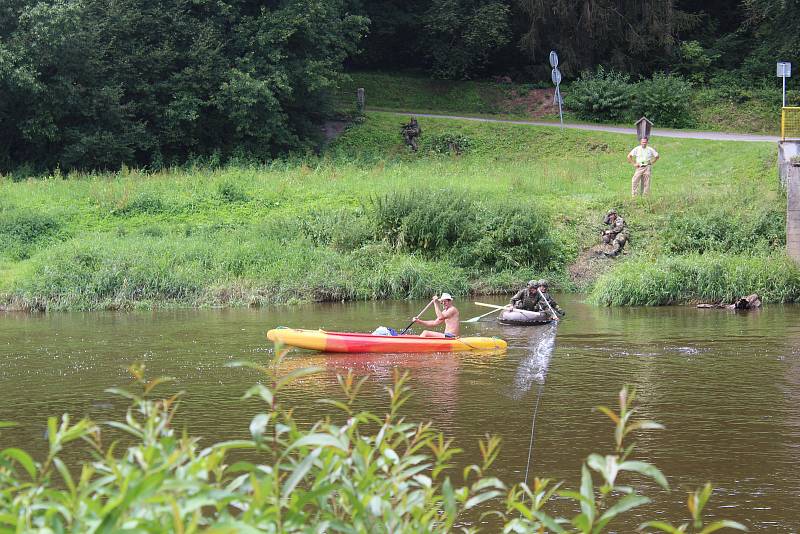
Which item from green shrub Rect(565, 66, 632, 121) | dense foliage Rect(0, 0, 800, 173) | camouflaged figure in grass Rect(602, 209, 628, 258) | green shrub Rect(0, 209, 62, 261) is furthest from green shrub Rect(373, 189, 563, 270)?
green shrub Rect(565, 66, 632, 121)

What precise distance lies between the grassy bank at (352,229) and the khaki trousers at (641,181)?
0.40 meters

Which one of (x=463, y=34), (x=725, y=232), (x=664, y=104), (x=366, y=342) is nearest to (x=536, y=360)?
(x=366, y=342)

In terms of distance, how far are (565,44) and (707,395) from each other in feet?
113

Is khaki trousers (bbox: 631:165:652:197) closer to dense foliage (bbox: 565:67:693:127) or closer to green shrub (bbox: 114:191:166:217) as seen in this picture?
green shrub (bbox: 114:191:166:217)

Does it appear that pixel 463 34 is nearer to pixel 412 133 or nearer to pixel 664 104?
pixel 412 133

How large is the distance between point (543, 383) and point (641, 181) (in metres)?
15.1

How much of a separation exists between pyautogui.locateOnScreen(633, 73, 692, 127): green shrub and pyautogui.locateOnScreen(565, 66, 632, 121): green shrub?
0.54 meters

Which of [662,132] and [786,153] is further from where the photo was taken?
[662,132]

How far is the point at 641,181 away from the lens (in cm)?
2655

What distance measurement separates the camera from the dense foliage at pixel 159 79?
31.9 meters

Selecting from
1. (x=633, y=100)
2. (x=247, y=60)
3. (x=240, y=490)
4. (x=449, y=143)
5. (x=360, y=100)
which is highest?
(x=247, y=60)

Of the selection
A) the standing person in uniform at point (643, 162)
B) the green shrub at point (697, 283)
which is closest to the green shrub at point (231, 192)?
the standing person in uniform at point (643, 162)

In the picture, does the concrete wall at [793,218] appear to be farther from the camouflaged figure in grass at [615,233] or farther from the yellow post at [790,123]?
the camouflaged figure in grass at [615,233]

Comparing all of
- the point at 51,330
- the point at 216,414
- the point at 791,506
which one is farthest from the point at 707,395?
the point at 51,330
